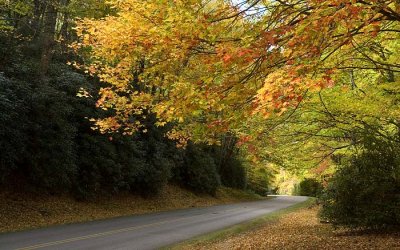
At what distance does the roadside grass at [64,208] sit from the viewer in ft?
50.0

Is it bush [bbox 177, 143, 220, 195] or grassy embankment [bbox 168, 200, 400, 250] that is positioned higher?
bush [bbox 177, 143, 220, 195]

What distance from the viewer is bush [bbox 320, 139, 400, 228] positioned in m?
11.7

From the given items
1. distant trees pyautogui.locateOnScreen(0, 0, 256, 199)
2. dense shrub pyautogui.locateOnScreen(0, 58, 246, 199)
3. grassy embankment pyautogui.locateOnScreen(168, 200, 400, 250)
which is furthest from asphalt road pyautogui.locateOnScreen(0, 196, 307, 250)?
distant trees pyautogui.locateOnScreen(0, 0, 256, 199)

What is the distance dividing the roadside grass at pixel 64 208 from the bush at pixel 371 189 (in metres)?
11.1

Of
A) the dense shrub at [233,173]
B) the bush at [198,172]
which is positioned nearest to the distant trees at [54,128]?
the bush at [198,172]

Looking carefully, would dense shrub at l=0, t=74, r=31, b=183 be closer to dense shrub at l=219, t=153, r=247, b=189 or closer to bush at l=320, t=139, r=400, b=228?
bush at l=320, t=139, r=400, b=228

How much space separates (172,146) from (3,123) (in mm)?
16852

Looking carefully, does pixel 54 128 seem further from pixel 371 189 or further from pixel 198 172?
pixel 198 172

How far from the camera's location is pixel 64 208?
1844 centimetres

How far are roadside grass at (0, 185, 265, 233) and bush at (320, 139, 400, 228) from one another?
11.1 metres

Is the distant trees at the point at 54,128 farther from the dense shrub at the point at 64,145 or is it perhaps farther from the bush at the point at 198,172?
the bush at the point at 198,172

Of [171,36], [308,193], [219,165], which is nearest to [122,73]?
[171,36]

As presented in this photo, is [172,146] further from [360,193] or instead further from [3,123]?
[360,193]

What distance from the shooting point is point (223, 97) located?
684 cm
